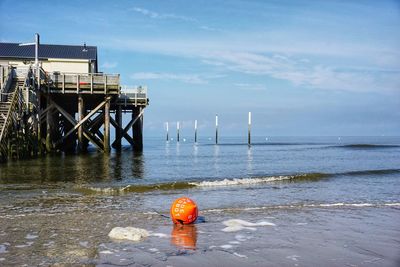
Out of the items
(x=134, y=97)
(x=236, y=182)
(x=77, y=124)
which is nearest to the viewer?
(x=236, y=182)

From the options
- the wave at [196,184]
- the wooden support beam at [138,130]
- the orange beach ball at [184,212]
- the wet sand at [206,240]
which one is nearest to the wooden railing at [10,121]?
the wave at [196,184]

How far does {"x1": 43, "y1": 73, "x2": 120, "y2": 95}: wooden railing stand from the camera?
1193 inches

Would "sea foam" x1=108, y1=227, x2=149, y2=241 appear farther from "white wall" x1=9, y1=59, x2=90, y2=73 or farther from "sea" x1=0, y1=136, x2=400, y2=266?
"white wall" x1=9, y1=59, x2=90, y2=73

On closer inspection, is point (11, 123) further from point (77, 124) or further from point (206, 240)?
point (206, 240)

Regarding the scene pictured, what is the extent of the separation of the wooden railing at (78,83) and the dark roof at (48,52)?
7546 mm

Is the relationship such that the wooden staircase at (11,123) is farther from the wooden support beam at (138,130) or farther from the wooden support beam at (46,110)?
the wooden support beam at (138,130)

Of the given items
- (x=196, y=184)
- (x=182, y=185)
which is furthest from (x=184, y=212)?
(x=196, y=184)

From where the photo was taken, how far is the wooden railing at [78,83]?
30312 millimetres

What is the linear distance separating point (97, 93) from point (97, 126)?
8.30 meters

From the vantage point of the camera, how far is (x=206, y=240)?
7.62m

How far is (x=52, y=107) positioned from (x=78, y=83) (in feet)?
9.20

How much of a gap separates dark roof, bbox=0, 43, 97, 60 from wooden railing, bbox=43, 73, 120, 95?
24.8 ft

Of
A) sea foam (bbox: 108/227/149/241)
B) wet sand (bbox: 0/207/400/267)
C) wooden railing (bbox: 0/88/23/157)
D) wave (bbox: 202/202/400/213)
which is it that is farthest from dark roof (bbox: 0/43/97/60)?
sea foam (bbox: 108/227/149/241)

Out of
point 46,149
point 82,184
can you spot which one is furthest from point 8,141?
point 82,184
